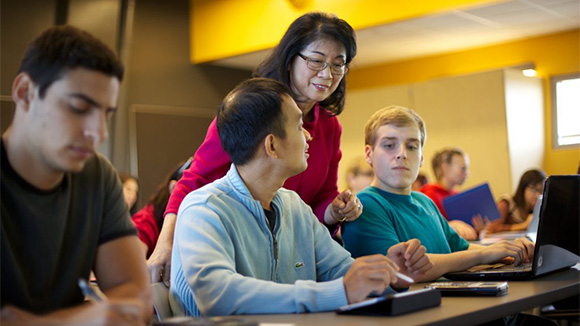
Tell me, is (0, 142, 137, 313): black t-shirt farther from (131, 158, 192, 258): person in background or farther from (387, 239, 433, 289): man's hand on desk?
(131, 158, 192, 258): person in background

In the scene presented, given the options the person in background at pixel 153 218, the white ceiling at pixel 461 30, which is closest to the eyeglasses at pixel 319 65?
the person in background at pixel 153 218

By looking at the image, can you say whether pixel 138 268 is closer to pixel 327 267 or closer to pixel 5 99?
pixel 327 267

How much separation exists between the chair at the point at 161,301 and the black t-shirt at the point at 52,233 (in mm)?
318

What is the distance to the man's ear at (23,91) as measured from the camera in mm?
1198

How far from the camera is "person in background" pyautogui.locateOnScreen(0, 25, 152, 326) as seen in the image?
118 cm

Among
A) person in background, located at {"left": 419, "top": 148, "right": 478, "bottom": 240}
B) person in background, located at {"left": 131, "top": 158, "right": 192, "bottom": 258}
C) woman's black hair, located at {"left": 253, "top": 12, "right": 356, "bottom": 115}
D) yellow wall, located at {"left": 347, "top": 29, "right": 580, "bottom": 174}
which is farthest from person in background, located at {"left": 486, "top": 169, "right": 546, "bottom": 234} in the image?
woman's black hair, located at {"left": 253, "top": 12, "right": 356, "bottom": 115}

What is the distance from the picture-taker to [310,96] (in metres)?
2.25

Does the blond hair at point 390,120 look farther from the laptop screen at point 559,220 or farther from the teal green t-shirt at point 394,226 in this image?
the laptop screen at point 559,220

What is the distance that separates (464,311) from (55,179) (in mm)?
873

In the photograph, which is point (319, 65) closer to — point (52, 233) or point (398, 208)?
point (398, 208)

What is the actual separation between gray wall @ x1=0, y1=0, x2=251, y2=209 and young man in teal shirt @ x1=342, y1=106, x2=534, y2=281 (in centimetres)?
462

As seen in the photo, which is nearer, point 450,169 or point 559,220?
point 559,220

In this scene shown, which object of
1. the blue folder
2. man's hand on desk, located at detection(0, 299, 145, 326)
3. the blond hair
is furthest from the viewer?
the blue folder

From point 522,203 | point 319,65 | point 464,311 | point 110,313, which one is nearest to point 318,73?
point 319,65
